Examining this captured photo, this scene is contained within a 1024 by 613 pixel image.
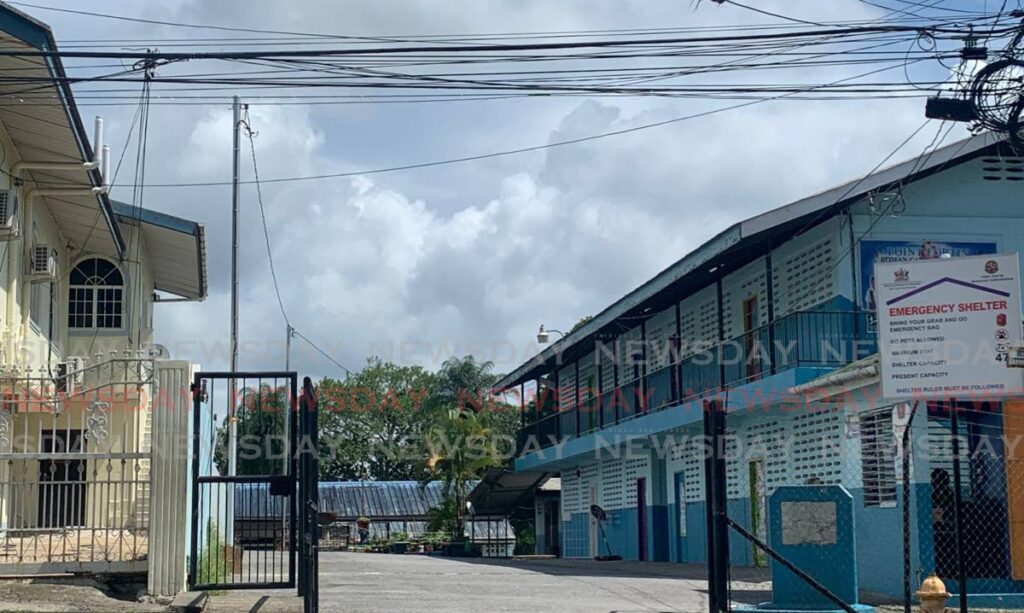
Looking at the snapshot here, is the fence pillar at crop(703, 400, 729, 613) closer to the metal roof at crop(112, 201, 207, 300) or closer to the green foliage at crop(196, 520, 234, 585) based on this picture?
the green foliage at crop(196, 520, 234, 585)

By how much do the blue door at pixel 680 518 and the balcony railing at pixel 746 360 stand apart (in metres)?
1.71

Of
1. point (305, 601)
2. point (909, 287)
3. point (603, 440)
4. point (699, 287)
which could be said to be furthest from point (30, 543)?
point (603, 440)

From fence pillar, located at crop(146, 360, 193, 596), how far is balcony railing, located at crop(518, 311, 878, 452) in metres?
10.3

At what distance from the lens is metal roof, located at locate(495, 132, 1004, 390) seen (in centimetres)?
2045

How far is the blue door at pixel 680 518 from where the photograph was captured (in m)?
27.4

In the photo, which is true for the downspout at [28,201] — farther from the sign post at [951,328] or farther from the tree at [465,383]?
the tree at [465,383]

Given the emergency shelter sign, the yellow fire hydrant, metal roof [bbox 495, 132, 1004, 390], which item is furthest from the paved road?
metal roof [bbox 495, 132, 1004, 390]

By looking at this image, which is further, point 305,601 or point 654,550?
point 654,550

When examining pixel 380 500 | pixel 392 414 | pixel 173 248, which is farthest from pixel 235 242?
pixel 392 414

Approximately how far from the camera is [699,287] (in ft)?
88.9

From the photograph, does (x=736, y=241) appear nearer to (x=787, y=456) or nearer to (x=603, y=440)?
(x=787, y=456)

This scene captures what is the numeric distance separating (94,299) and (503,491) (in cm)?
1867

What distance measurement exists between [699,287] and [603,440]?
17.1 feet

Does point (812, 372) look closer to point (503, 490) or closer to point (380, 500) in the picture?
point (503, 490)
